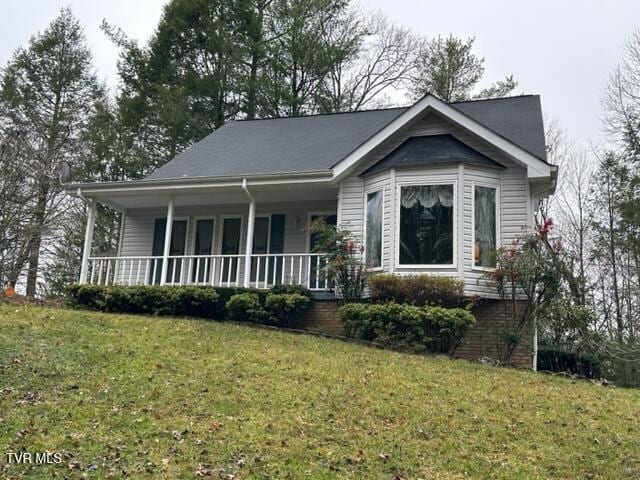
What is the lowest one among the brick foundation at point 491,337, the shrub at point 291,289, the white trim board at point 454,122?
the brick foundation at point 491,337

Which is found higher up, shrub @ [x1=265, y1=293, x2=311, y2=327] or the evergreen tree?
the evergreen tree

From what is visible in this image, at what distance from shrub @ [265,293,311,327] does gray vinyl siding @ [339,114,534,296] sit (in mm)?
1844

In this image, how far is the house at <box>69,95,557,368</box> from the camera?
12383 millimetres

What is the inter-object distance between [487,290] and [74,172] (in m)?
17.6

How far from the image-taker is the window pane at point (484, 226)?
12203 mm

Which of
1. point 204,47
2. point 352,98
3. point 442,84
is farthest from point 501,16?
point 204,47

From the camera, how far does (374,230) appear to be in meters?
13.1

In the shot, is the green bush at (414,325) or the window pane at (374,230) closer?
the green bush at (414,325)

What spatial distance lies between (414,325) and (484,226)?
2.71 meters

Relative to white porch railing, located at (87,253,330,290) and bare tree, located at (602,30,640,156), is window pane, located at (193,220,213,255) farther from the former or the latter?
bare tree, located at (602,30,640,156)

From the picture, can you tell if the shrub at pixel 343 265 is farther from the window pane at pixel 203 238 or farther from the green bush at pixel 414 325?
the window pane at pixel 203 238

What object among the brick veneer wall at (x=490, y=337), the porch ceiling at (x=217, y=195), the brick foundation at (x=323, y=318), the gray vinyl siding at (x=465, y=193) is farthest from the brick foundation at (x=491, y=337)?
the porch ceiling at (x=217, y=195)

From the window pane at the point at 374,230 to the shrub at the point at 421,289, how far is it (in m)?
0.86

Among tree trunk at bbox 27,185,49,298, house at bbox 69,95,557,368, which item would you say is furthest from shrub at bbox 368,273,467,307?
tree trunk at bbox 27,185,49,298
